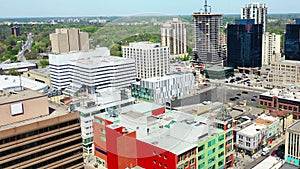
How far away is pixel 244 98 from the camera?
16641 mm

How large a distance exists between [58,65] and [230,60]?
513 inches

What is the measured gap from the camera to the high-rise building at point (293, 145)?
8203 mm

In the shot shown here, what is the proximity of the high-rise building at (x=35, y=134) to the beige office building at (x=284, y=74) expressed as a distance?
1478cm

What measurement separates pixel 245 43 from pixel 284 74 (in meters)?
5.46

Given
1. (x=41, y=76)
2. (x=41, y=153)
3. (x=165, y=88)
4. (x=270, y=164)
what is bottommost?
(x=270, y=164)

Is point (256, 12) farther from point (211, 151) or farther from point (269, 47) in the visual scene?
point (211, 151)

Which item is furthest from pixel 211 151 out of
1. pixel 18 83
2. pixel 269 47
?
pixel 269 47

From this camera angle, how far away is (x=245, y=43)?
74.2 ft

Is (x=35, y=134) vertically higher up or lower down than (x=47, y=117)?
lower down

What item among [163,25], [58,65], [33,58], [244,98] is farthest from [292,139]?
[33,58]

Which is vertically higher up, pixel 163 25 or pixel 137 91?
pixel 163 25

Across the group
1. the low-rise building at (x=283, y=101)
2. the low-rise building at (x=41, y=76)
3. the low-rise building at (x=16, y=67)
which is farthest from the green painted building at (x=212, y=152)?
the low-rise building at (x=16, y=67)

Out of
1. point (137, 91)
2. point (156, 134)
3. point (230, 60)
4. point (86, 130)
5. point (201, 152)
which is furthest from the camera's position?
point (230, 60)

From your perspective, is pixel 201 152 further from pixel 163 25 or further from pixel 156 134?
pixel 163 25
